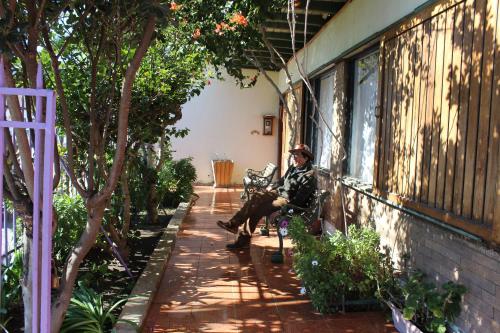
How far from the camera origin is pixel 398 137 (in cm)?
405

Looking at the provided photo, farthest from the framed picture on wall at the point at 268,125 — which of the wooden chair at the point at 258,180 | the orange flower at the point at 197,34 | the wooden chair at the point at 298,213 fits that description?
the wooden chair at the point at 298,213

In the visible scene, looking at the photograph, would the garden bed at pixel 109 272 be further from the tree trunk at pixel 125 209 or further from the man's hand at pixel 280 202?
the man's hand at pixel 280 202

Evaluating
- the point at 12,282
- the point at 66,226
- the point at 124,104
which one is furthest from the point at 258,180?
the point at 124,104

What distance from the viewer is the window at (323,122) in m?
6.99

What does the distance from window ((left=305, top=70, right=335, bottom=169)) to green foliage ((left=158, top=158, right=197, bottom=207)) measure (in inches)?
94.4

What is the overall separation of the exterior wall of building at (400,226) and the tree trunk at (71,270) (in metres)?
2.14

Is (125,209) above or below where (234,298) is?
above

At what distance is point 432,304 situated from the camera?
3.00m

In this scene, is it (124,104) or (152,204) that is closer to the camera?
(124,104)

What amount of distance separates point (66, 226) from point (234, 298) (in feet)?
5.13

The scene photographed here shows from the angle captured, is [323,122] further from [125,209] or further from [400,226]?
[400,226]

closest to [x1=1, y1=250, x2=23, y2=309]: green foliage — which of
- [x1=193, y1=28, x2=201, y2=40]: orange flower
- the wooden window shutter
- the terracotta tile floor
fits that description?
the terracotta tile floor

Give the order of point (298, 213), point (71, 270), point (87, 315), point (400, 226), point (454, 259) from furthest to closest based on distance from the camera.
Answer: point (298, 213) < point (400, 226) < point (87, 315) < point (454, 259) < point (71, 270)

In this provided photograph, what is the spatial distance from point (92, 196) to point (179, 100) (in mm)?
3070
